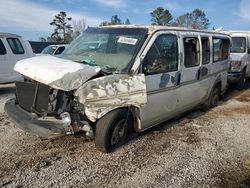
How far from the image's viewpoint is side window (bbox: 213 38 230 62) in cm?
689

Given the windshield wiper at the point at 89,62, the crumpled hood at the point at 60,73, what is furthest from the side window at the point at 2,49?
the windshield wiper at the point at 89,62

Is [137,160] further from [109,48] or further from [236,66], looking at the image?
[236,66]

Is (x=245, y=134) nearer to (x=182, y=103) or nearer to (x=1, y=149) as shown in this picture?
(x=182, y=103)

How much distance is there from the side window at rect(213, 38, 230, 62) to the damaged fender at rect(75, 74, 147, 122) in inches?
131

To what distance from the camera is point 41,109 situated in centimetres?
405

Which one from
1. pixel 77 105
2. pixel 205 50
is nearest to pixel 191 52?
pixel 205 50

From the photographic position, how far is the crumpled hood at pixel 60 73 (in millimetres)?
3688

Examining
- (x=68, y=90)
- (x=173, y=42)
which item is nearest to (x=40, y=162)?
(x=68, y=90)

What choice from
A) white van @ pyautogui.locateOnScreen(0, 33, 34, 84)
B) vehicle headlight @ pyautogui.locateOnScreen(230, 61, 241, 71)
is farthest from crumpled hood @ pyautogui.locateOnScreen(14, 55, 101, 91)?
vehicle headlight @ pyautogui.locateOnScreen(230, 61, 241, 71)

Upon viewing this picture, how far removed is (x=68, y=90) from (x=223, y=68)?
17.2 feet

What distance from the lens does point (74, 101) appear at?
3.84 metres

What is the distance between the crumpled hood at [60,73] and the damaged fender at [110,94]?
118 millimetres

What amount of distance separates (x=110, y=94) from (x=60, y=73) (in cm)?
73

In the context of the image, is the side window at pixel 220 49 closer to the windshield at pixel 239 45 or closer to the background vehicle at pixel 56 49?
the windshield at pixel 239 45
